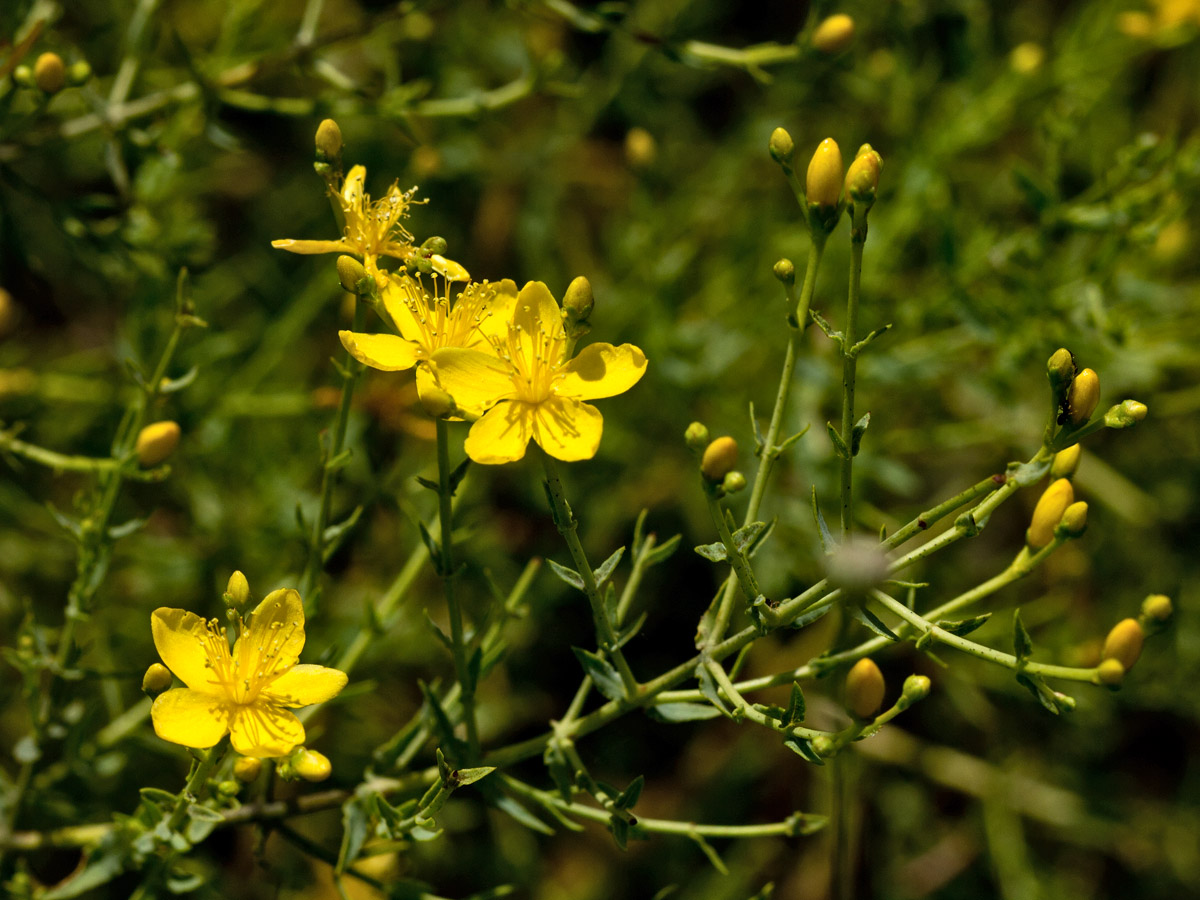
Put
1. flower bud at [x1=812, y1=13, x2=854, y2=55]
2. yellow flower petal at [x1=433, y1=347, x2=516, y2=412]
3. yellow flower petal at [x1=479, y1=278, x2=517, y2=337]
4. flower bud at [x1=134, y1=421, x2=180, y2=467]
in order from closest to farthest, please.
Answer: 1. yellow flower petal at [x1=433, y1=347, x2=516, y2=412]
2. yellow flower petal at [x1=479, y1=278, x2=517, y2=337]
3. flower bud at [x1=134, y1=421, x2=180, y2=467]
4. flower bud at [x1=812, y1=13, x2=854, y2=55]

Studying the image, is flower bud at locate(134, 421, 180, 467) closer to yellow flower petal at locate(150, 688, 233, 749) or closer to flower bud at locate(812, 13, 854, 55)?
yellow flower petal at locate(150, 688, 233, 749)

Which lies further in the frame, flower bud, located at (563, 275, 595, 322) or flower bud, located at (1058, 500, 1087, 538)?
flower bud, located at (563, 275, 595, 322)

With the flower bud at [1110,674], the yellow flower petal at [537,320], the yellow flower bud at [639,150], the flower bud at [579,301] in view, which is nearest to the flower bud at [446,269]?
the yellow flower petal at [537,320]

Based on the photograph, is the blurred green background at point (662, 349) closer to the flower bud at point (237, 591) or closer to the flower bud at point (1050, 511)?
the flower bud at point (237, 591)

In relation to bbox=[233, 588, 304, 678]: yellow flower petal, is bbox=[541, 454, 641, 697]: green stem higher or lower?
higher

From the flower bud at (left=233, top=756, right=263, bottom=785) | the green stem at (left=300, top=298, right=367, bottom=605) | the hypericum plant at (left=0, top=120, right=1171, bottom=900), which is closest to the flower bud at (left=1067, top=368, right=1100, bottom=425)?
the hypericum plant at (left=0, top=120, right=1171, bottom=900)

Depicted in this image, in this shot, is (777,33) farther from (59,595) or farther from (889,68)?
(59,595)

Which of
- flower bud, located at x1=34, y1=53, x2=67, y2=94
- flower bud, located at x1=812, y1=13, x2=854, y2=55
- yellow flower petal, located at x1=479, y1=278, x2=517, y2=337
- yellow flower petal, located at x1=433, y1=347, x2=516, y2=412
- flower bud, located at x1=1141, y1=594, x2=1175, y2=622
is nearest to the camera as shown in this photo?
flower bud, located at x1=1141, y1=594, x2=1175, y2=622
